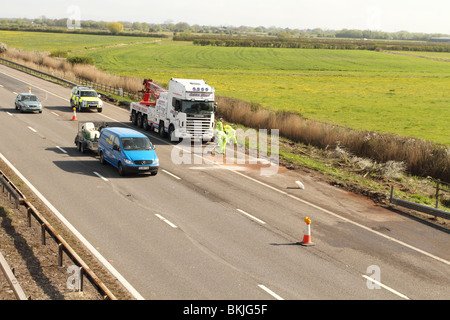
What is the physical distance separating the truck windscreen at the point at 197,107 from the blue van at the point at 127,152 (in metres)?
6.43

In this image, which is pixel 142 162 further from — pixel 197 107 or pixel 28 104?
pixel 28 104

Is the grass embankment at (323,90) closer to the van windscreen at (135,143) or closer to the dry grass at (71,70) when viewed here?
the dry grass at (71,70)

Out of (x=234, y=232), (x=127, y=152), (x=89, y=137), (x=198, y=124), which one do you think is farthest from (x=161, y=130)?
(x=234, y=232)

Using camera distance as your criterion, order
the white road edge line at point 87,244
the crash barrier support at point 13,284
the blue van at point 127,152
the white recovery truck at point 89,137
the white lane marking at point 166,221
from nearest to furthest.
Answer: the crash barrier support at point 13,284, the white road edge line at point 87,244, the white lane marking at point 166,221, the blue van at point 127,152, the white recovery truck at point 89,137

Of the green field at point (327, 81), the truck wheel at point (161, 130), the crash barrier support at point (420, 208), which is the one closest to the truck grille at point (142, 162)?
the truck wheel at point (161, 130)

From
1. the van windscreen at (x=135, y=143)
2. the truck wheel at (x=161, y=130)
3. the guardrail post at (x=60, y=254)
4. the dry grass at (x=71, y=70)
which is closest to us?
the guardrail post at (x=60, y=254)

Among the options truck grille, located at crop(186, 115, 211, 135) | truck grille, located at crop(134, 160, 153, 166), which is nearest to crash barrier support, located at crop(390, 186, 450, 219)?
truck grille, located at crop(134, 160, 153, 166)

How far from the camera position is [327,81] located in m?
80.2

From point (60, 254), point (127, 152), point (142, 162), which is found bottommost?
point (60, 254)

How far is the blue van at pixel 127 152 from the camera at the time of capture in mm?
22859

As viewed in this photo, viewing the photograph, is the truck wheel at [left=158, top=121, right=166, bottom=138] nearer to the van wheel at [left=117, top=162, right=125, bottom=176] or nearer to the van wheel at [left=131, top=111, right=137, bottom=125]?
the van wheel at [left=131, top=111, right=137, bottom=125]

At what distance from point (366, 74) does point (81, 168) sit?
7647 centimetres

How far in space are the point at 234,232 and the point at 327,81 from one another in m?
66.6
